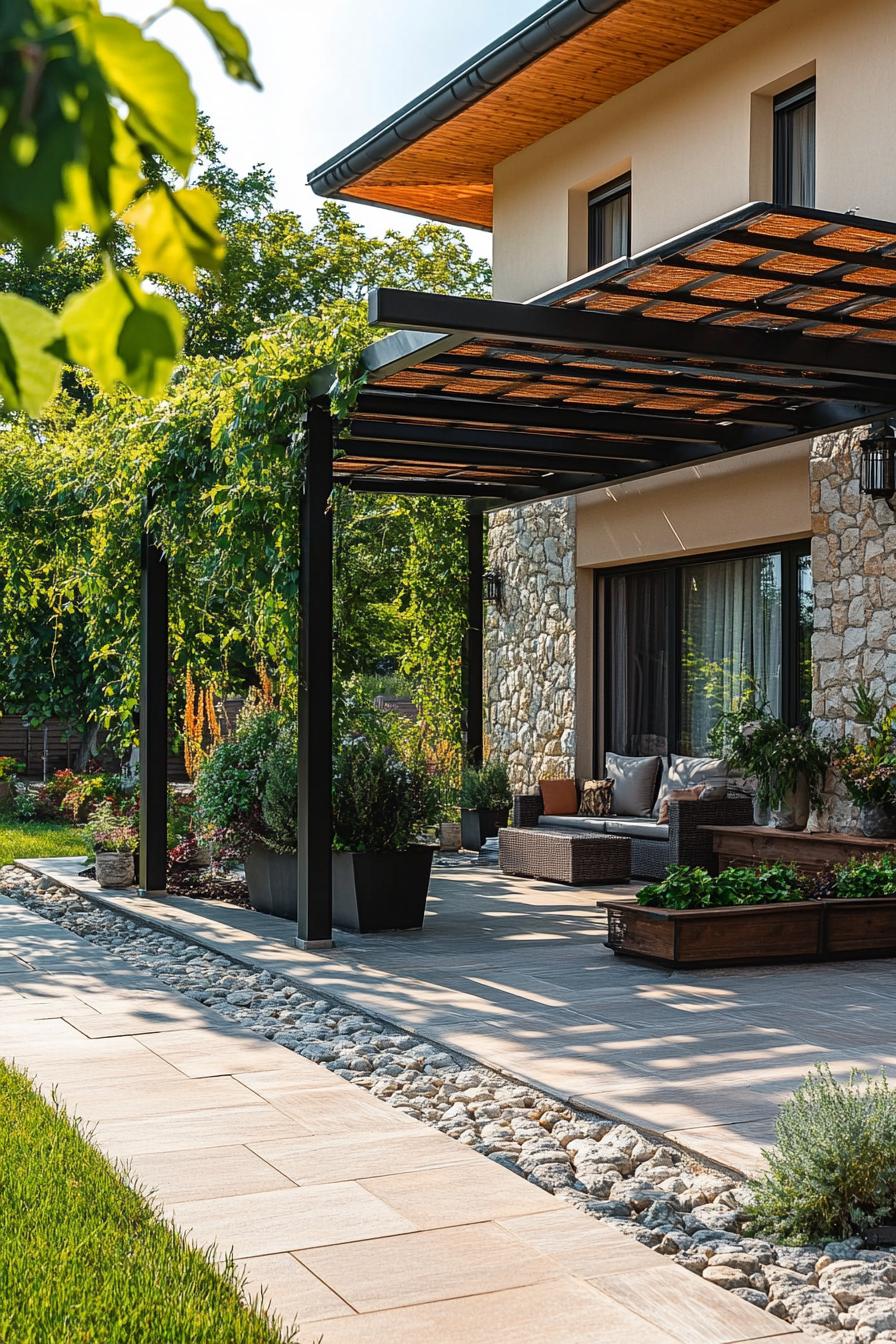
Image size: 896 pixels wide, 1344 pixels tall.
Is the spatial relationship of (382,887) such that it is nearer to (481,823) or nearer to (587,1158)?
(587,1158)

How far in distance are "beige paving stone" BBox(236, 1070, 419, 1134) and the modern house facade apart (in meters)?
3.52

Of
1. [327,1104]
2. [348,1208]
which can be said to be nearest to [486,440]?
[327,1104]

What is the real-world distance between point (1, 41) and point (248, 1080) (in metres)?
4.56

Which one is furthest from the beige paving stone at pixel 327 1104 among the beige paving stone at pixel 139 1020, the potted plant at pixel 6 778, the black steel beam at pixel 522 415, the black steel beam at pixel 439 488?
the potted plant at pixel 6 778

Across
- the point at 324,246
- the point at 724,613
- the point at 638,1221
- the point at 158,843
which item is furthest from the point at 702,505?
the point at 324,246

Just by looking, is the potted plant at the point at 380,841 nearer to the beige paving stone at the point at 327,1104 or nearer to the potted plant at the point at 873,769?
the potted plant at the point at 873,769

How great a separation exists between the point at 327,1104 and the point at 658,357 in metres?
4.13

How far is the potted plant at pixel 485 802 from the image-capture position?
12945 mm

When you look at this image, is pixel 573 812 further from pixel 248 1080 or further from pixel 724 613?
pixel 248 1080

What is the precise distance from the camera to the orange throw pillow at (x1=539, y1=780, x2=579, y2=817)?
11688 mm

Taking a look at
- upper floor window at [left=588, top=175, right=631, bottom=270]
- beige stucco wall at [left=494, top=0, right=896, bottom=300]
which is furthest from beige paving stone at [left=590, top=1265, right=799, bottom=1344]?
upper floor window at [left=588, top=175, right=631, bottom=270]

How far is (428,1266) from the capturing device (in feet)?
10.5

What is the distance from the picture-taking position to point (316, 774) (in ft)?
25.3

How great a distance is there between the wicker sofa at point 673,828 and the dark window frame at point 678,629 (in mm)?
891
